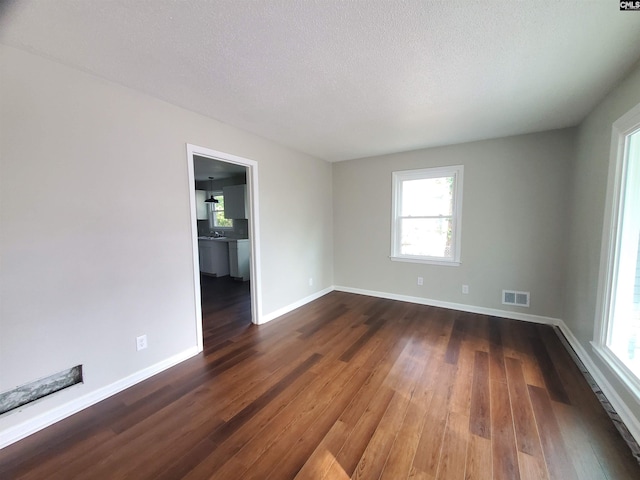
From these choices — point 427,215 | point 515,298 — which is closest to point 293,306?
point 427,215

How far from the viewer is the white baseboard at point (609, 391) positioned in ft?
5.25

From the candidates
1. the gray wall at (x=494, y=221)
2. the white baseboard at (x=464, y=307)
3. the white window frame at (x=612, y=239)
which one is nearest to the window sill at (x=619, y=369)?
the white window frame at (x=612, y=239)

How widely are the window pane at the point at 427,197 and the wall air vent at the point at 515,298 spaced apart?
1.33m

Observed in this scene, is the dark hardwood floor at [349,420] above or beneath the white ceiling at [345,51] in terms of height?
beneath

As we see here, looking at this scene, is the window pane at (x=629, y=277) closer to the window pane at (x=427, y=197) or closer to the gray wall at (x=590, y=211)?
the gray wall at (x=590, y=211)

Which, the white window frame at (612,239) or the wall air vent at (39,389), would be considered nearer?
the wall air vent at (39,389)

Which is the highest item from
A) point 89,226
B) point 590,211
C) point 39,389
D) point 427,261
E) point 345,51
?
point 345,51

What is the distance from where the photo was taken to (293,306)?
13.1 ft

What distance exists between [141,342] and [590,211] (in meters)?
4.26

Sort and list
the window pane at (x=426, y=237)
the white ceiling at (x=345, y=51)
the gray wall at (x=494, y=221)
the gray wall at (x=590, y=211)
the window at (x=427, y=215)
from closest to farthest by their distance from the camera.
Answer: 1. the white ceiling at (x=345, y=51)
2. the gray wall at (x=590, y=211)
3. the gray wall at (x=494, y=221)
4. the window at (x=427, y=215)
5. the window pane at (x=426, y=237)

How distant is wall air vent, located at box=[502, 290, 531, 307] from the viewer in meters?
3.41

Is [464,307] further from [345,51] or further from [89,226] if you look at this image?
Answer: [89,226]

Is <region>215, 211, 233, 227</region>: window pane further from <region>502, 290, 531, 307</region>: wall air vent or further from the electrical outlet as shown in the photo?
<region>502, 290, 531, 307</region>: wall air vent

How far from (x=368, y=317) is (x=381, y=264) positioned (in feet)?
A: 3.77
